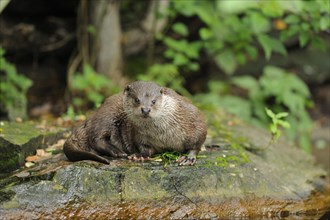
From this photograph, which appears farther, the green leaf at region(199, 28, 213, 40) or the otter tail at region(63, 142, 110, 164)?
the green leaf at region(199, 28, 213, 40)

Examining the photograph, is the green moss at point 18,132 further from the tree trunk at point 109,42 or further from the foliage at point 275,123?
the tree trunk at point 109,42

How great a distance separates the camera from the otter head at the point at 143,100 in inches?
162

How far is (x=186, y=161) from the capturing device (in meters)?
4.27

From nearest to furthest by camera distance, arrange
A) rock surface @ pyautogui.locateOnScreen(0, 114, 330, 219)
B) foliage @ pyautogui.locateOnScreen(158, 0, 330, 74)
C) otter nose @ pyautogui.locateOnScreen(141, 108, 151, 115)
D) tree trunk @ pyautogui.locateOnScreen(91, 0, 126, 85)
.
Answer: rock surface @ pyautogui.locateOnScreen(0, 114, 330, 219), otter nose @ pyautogui.locateOnScreen(141, 108, 151, 115), foliage @ pyautogui.locateOnScreen(158, 0, 330, 74), tree trunk @ pyautogui.locateOnScreen(91, 0, 126, 85)

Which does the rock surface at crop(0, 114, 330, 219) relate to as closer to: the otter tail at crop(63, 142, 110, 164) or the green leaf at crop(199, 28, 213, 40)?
the otter tail at crop(63, 142, 110, 164)

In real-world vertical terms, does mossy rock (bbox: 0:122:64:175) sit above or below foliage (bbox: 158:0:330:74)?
below

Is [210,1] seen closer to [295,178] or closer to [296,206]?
[295,178]

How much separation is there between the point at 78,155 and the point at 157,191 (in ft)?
1.98

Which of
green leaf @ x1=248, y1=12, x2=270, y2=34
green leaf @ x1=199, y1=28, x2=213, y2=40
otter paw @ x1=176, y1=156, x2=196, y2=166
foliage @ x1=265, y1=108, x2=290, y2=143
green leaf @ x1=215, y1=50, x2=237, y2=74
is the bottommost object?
otter paw @ x1=176, y1=156, x2=196, y2=166

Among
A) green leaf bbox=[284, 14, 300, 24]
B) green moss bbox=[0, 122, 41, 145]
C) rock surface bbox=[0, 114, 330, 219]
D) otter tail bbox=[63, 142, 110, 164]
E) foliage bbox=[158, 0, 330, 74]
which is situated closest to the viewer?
rock surface bbox=[0, 114, 330, 219]

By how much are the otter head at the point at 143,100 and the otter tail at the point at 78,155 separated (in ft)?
1.20

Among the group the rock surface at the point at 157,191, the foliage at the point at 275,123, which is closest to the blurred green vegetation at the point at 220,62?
the foliage at the point at 275,123

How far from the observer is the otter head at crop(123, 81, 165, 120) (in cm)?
411

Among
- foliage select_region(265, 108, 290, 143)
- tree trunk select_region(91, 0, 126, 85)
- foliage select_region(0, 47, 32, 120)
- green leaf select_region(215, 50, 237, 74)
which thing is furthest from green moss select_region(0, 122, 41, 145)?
green leaf select_region(215, 50, 237, 74)
